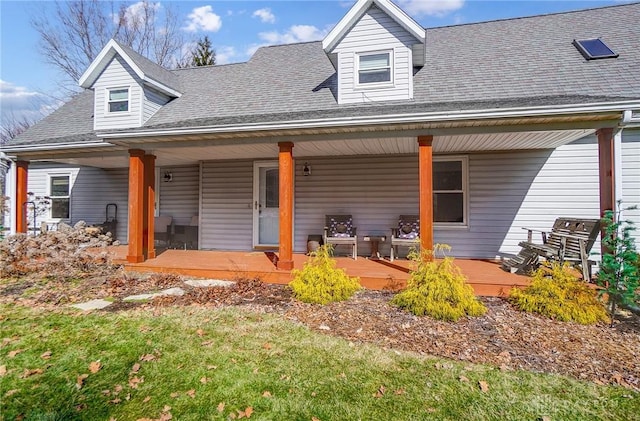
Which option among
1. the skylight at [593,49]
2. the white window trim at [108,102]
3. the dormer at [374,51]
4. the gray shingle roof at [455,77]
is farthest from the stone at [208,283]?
the skylight at [593,49]

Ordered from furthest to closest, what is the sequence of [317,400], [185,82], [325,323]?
[185,82] → [325,323] → [317,400]

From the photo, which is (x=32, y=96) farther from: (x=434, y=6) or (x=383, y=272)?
(x=383, y=272)

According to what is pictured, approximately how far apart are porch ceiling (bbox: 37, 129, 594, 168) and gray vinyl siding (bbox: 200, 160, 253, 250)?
1.58 feet

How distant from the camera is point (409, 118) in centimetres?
521

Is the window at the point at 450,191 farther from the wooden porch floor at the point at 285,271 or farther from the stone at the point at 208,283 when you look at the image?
the stone at the point at 208,283

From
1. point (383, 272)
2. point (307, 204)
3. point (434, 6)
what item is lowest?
point (383, 272)

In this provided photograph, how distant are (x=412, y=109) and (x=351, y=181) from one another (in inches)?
113

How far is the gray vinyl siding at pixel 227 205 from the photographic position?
8758mm

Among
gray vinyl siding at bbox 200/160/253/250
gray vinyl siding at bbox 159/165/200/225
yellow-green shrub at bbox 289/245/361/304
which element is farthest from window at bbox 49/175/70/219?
yellow-green shrub at bbox 289/245/361/304

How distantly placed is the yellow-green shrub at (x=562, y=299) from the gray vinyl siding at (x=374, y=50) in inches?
163

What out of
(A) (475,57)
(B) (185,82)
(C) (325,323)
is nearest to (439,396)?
(C) (325,323)

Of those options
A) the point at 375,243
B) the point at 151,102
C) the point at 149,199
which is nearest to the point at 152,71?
the point at 151,102

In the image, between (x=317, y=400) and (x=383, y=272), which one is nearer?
(x=317, y=400)

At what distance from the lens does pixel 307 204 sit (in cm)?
838
